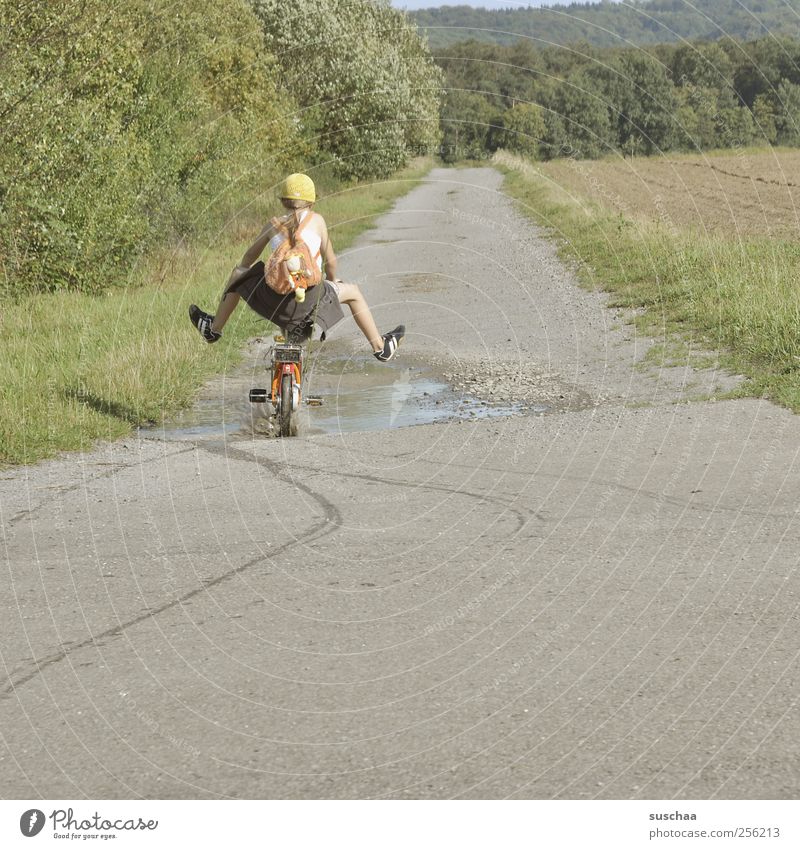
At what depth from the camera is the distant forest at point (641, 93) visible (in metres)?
33.3

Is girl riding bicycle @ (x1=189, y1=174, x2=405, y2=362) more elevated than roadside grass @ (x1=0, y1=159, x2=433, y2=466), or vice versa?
girl riding bicycle @ (x1=189, y1=174, x2=405, y2=362)

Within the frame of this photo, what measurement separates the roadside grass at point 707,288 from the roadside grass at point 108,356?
471 cm

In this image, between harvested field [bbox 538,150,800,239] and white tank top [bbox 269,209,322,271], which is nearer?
white tank top [bbox 269,209,322,271]

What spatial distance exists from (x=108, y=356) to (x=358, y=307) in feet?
11.4

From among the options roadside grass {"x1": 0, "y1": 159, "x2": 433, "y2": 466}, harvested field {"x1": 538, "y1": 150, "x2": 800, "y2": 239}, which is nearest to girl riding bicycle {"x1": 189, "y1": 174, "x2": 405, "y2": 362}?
roadside grass {"x1": 0, "y1": 159, "x2": 433, "y2": 466}

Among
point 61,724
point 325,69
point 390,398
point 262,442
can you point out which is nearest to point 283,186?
point 262,442

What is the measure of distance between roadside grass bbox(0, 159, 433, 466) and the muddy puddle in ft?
0.94

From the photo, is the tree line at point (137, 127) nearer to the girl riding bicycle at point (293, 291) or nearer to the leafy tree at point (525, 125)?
the girl riding bicycle at point (293, 291)

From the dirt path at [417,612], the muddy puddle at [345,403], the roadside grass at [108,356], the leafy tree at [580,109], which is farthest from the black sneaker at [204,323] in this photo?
the leafy tree at [580,109]

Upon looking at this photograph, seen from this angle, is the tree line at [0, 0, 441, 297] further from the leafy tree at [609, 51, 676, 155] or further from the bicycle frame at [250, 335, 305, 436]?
the bicycle frame at [250, 335, 305, 436]

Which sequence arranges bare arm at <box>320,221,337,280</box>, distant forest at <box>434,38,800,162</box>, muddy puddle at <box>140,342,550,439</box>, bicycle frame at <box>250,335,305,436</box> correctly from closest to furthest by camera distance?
bare arm at <box>320,221,337,280</box> < bicycle frame at <box>250,335,305,436</box> < muddy puddle at <box>140,342,550,439</box> < distant forest at <box>434,38,800,162</box>

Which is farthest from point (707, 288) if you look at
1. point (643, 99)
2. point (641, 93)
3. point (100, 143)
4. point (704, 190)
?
point (704, 190)

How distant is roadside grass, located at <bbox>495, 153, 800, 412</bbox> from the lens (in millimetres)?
10938

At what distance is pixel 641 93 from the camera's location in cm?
4059
